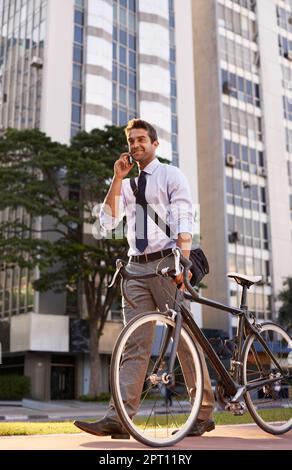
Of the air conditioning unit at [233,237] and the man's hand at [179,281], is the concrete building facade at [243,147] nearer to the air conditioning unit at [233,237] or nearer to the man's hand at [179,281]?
the air conditioning unit at [233,237]

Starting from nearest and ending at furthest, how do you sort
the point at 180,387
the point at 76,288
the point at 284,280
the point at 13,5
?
the point at 180,387 < the point at 76,288 < the point at 13,5 < the point at 284,280

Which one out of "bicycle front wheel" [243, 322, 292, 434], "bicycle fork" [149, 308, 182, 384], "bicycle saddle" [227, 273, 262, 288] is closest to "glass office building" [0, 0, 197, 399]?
"bicycle front wheel" [243, 322, 292, 434]

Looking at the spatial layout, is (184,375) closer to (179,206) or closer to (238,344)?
(238,344)

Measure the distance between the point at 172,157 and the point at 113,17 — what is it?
10.2 metres

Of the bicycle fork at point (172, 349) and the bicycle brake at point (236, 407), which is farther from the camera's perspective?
the bicycle brake at point (236, 407)

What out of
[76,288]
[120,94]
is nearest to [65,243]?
[76,288]

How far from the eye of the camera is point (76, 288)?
32688 millimetres

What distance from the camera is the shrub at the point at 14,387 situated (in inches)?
1167

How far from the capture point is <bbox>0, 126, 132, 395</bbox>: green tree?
84.6ft

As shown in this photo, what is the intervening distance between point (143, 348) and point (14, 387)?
91.8ft

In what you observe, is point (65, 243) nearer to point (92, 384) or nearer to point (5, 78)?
point (92, 384)

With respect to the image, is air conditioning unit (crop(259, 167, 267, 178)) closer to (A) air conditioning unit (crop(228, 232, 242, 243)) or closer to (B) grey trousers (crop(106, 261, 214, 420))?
(A) air conditioning unit (crop(228, 232, 242, 243))

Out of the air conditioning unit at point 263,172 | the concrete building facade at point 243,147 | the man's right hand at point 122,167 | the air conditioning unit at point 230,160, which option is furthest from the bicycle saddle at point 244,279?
the air conditioning unit at point 263,172

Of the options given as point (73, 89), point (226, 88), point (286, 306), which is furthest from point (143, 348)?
point (226, 88)
